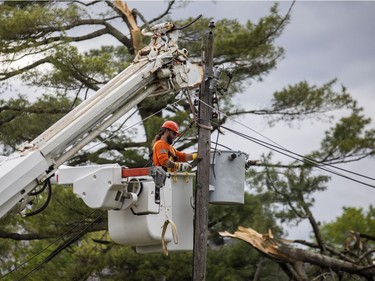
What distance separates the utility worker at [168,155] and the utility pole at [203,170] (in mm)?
219

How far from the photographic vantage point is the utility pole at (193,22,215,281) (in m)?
14.0

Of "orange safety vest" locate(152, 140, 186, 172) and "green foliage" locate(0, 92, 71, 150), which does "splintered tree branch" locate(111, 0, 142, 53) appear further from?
"orange safety vest" locate(152, 140, 186, 172)

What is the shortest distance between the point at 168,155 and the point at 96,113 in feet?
4.63

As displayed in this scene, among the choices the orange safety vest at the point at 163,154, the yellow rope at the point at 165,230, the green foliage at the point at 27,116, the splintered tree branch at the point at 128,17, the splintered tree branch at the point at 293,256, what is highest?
the splintered tree branch at the point at 128,17

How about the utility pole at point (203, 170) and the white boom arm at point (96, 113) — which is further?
the utility pole at point (203, 170)

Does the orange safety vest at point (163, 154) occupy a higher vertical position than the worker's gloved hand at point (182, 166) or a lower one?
higher

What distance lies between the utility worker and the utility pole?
0.22 m

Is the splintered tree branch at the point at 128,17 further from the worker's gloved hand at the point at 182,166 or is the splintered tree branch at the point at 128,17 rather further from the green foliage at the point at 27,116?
the worker's gloved hand at the point at 182,166

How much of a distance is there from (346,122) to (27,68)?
770 centimetres

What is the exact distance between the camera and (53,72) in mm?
24016

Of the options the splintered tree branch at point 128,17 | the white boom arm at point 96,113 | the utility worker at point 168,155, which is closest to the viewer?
the white boom arm at point 96,113

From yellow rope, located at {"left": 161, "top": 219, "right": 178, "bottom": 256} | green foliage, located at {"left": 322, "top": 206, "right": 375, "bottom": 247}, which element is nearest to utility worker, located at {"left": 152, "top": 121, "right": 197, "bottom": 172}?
yellow rope, located at {"left": 161, "top": 219, "right": 178, "bottom": 256}

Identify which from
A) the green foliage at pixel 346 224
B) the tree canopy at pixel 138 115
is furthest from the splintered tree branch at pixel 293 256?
the green foliage at pixel 346 224

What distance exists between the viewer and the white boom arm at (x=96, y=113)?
11.7 metres
